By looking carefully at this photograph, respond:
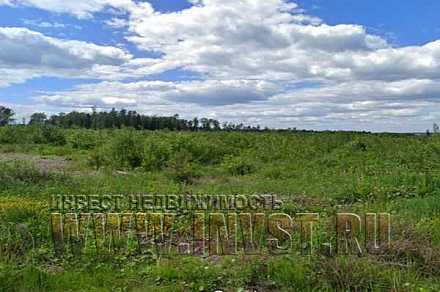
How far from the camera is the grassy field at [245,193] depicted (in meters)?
4.02

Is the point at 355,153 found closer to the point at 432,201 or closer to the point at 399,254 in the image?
the point at 432,201

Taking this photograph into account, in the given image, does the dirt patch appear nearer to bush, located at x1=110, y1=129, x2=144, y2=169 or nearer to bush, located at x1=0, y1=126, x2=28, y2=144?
bush, located at x1=110, y1=129, x2=144, y2=169

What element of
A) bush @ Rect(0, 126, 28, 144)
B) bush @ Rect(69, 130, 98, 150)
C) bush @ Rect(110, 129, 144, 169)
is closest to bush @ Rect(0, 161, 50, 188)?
bush @ Rect(110, 129, 144, 169)

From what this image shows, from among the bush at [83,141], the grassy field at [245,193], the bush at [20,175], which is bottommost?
the grassy field at [245,193]

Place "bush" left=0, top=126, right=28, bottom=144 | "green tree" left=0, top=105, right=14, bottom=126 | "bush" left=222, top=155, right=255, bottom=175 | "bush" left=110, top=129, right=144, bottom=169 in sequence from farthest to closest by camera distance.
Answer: "green tree" left=0, top=105, right=14, bottom=126 < "bush" left=0, top=126, right=28, bottom=144 < "bush" left=110, top=129, right=144, bottom=169 < "bush" left=222, top=155, right=255, bottom=175

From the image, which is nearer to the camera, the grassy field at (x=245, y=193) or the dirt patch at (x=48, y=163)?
the grassy field at (x=245, y=193)

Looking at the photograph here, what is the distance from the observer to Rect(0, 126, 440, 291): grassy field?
4.02m

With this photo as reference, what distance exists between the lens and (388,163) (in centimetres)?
1290

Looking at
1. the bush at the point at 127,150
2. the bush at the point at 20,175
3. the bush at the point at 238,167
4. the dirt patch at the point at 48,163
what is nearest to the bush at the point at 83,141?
the dirt patch at the point at 48,163

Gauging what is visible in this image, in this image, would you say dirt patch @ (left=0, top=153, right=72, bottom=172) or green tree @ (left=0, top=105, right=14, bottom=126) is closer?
dirt patch @ (left=0, top=153, right=72, bottom=172)

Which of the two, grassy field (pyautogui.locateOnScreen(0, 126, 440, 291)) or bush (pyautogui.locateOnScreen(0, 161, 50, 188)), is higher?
bush (pyautogui.locateOnScreen(0, 161, 50, 188))

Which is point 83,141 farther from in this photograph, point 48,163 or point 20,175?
point 20,175

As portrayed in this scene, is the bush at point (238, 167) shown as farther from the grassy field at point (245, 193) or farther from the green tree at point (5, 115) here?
the green tree at point (5, 115)

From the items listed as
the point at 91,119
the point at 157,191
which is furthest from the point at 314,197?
the point at 91,119
